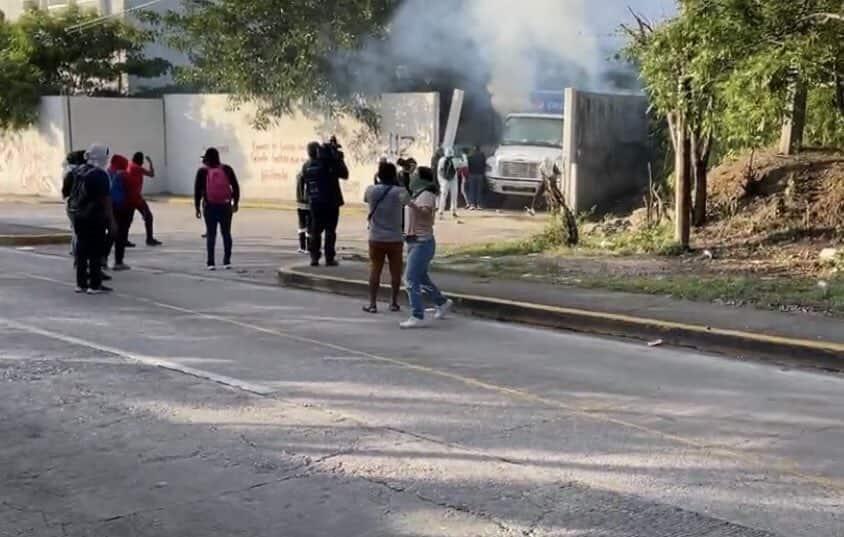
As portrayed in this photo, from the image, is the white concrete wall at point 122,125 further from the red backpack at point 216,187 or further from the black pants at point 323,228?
the black pants at point 323,228

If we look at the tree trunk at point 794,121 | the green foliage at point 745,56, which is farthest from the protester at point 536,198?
the green foliage at point 745,56

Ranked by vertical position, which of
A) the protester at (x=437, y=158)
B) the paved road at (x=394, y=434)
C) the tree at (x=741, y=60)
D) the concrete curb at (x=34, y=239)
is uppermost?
the tree at (x=741, y=60)

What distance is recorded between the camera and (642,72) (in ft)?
45.1

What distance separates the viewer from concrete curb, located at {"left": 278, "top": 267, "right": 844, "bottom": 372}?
8664mm

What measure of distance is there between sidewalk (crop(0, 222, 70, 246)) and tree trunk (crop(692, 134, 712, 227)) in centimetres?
1068

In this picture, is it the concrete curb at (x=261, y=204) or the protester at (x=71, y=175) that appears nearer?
the protester at (x=71, y=175)

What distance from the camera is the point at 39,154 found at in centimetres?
3222

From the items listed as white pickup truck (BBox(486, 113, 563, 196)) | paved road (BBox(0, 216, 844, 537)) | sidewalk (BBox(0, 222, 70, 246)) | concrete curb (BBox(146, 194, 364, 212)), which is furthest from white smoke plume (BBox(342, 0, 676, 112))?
paved road (BBox(0, 216, 844, 537))

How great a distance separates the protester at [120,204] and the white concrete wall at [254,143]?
37.2ft

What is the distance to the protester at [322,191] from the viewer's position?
1366 cm

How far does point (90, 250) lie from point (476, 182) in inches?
541

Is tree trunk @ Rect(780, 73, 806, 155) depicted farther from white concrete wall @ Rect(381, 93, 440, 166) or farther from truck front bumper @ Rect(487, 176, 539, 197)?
white concrete wall @ Rect(381, 93, 440, 166)

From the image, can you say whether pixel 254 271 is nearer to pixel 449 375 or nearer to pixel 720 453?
pixel 449 375

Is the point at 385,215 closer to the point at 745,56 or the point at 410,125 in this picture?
the point at 745,56
